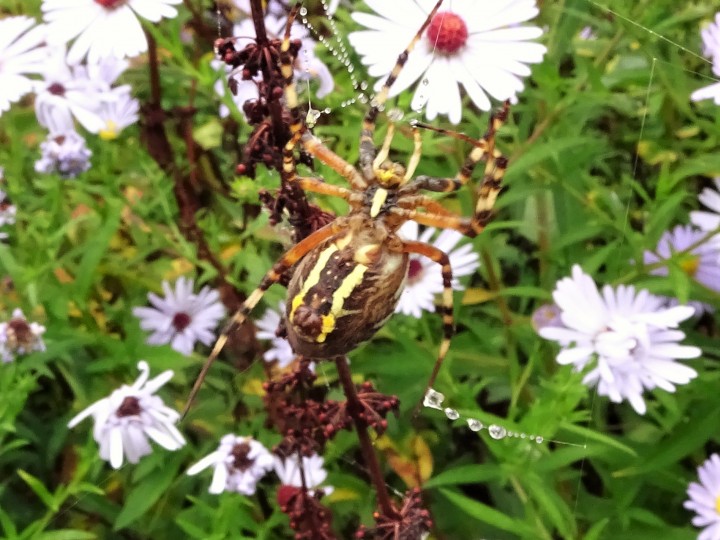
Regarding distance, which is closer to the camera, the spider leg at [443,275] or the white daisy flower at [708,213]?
the spider leg at [443,275]

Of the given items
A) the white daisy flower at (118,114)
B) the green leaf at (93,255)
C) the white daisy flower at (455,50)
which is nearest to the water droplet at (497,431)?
the white daisy flower at (455,50)

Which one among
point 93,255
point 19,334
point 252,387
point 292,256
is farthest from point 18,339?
point 292,256

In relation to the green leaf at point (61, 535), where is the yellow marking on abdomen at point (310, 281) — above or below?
above

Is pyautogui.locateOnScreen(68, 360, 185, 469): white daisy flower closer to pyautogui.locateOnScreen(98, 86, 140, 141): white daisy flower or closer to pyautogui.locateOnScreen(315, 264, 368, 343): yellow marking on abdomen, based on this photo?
pyautogui.locateOnScreen(315, 264, 368, 343): yellow marking on abdomen

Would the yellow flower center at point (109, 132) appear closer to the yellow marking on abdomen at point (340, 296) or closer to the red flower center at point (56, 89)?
the red flower center at point (56, 89)

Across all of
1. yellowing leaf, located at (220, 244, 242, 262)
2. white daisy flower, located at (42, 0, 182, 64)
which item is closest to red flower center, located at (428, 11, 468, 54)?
white daisy flower, located at (42, 0, 182, 64)
